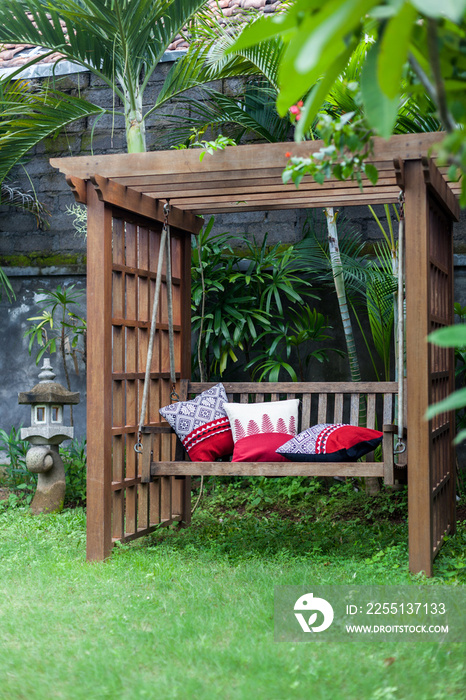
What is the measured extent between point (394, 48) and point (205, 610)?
85.9 inches

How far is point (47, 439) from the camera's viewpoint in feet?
16.2

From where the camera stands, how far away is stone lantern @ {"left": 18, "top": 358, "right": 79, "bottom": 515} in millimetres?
4852

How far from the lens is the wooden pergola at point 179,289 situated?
3.12m

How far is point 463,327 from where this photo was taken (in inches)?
38.4

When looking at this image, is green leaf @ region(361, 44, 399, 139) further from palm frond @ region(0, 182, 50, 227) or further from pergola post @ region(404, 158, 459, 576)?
palm frond @ region(0, 182, 50, 227)

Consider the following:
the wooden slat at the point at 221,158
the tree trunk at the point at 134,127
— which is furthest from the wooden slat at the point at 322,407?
the tree trunk at the point at 134,127

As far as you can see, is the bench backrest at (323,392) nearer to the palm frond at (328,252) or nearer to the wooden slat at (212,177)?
the palm frond at (328,252)

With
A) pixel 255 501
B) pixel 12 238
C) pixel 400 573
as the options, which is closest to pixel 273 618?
pixel 400 573

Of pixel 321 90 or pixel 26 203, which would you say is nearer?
pixel 321 90

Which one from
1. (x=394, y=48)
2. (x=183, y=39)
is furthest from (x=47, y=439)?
(x=394, y=48)

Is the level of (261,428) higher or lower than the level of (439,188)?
lower

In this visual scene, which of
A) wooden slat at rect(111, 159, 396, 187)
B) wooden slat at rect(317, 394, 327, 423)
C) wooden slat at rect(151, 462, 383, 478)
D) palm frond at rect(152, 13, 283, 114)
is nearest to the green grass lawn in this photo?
wooden slat at rect(151, 462, 383, 478)

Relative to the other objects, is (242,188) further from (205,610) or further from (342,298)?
(205,610)

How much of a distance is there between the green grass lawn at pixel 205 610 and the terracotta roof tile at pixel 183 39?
371 cm
